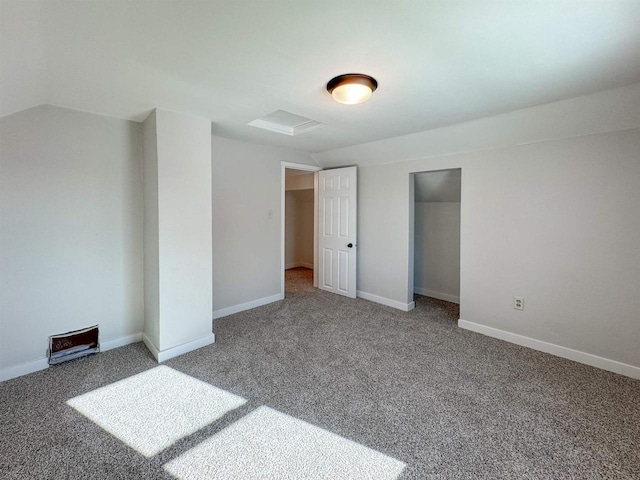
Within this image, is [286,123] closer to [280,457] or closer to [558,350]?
[280,457]

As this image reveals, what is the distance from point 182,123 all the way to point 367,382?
272cm

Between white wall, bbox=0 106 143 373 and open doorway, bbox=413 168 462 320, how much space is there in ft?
11.4

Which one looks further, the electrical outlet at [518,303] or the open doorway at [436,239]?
the open doorway at [436,239]

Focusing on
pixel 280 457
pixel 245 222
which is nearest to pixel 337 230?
pixel 245 222

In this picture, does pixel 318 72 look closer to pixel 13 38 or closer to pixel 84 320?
pixel 13 38

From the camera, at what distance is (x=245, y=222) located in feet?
12.7

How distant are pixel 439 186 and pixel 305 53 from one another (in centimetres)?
306

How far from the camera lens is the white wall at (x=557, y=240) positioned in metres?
2.42

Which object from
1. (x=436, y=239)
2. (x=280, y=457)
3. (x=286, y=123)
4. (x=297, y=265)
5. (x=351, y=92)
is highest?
(x=286, y=123)

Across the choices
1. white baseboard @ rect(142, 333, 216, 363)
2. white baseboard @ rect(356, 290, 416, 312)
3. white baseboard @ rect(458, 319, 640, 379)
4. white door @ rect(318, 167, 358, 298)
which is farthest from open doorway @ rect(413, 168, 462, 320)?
white baseboard @ rect(142, 333, 216, 363)

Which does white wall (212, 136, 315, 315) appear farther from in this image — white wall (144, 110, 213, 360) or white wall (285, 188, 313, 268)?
white wall (285, 188, 313, 268)

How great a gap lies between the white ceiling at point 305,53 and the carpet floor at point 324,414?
2.09m

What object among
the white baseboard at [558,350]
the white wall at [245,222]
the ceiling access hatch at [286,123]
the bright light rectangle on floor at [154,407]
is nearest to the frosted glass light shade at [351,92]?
the ceiling access hatch at [286,123]

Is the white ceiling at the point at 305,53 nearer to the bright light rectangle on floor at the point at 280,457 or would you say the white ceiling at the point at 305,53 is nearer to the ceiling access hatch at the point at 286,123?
the ceiling access hatch at the point at 286,123
